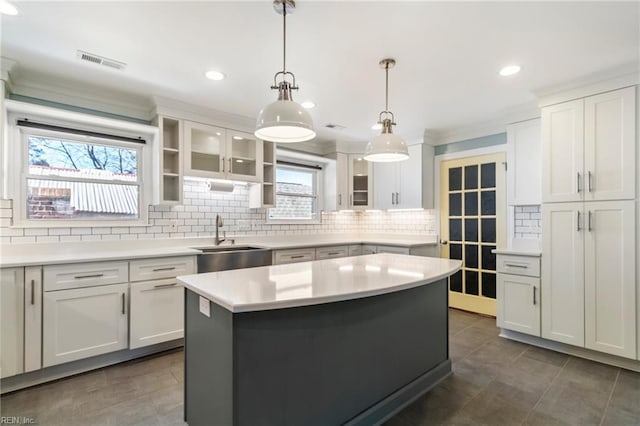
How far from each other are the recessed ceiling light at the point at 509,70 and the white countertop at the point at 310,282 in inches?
65.6

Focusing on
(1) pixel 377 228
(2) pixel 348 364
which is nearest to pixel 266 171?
(1) pixel 377 228

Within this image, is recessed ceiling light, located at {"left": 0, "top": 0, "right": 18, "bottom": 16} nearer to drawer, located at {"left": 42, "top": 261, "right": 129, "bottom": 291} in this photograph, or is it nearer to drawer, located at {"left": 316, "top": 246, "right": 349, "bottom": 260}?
drawer, located at {"left": 42, "top": 261, "right": 129, "bottom": 291}

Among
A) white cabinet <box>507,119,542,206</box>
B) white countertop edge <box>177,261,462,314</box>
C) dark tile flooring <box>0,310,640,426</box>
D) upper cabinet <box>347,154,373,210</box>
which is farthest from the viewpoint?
upper cabinet <box>347,154,373,210</box>

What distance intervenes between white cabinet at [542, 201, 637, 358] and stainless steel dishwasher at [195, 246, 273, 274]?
115 inches

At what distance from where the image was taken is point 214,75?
2.76m

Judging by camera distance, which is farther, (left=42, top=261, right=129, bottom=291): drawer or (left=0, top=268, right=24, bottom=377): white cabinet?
(left=42, top=261, right=129, bottom=291): drawer

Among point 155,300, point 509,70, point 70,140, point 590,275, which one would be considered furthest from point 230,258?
point 590,275

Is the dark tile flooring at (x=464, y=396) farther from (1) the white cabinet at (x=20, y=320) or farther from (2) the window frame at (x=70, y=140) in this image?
(2) the window frame at (x=70, y=140)

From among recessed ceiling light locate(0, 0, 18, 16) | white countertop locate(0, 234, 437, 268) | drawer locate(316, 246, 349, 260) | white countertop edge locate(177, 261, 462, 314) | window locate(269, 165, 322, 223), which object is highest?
recessed ceiling light locate(0, 0, 18, 16)

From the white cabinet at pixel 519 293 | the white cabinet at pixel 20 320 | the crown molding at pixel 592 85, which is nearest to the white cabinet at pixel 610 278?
→ the white cabinet at pixel 519 293

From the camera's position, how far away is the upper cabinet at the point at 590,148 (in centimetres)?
266

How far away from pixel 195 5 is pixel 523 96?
316 cm

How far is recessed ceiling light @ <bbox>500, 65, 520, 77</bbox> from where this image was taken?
261 centimetres

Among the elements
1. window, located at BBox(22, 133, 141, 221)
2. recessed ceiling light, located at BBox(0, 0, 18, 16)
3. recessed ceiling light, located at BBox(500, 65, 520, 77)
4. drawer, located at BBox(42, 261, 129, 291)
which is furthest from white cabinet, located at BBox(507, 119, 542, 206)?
recessed ceiling light, located at BBox(0, 0, 18, 16)
